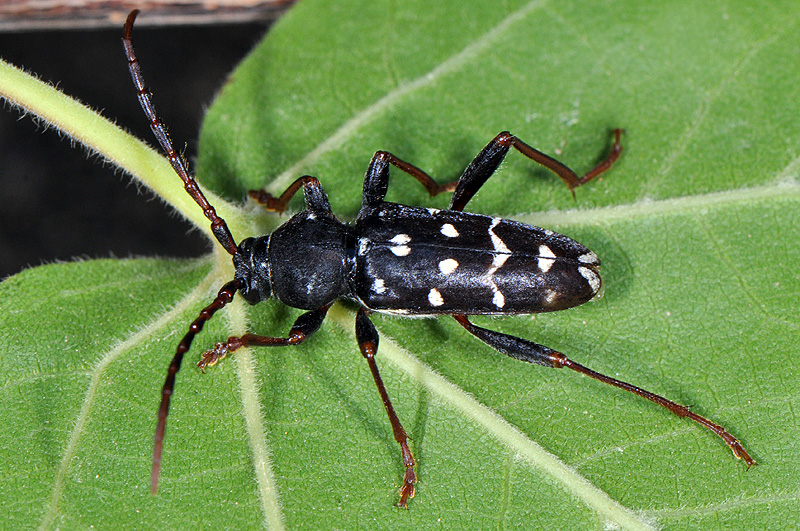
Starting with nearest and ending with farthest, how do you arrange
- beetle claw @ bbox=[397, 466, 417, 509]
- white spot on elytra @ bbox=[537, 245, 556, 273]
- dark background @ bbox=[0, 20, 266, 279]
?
beetle claw @ bbox=[397, 466, 417, 509], white spot on elytra @ bbox=[537, 245, 556, 273], dark background @ bbox=[0, 20, 266, 279]

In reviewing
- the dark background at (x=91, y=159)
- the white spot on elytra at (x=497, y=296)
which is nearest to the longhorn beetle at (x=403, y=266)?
the white spot on elytra at (x=497, y=296)

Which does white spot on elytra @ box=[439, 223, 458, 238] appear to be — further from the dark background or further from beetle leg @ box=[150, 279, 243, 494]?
the dark background

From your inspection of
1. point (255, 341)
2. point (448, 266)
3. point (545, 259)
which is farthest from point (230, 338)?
point (545, 259)

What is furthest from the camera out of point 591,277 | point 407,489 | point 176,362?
point 591,277

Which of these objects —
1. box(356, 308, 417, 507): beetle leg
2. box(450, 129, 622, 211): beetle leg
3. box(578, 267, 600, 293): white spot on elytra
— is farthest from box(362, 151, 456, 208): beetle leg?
box(578, 267, 600, 293): white spot on elytra

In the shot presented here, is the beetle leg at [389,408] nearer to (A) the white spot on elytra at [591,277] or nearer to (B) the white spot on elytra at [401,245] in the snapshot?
(B) the white spot on elytra at [401,245]

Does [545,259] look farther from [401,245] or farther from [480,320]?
[401,245]
